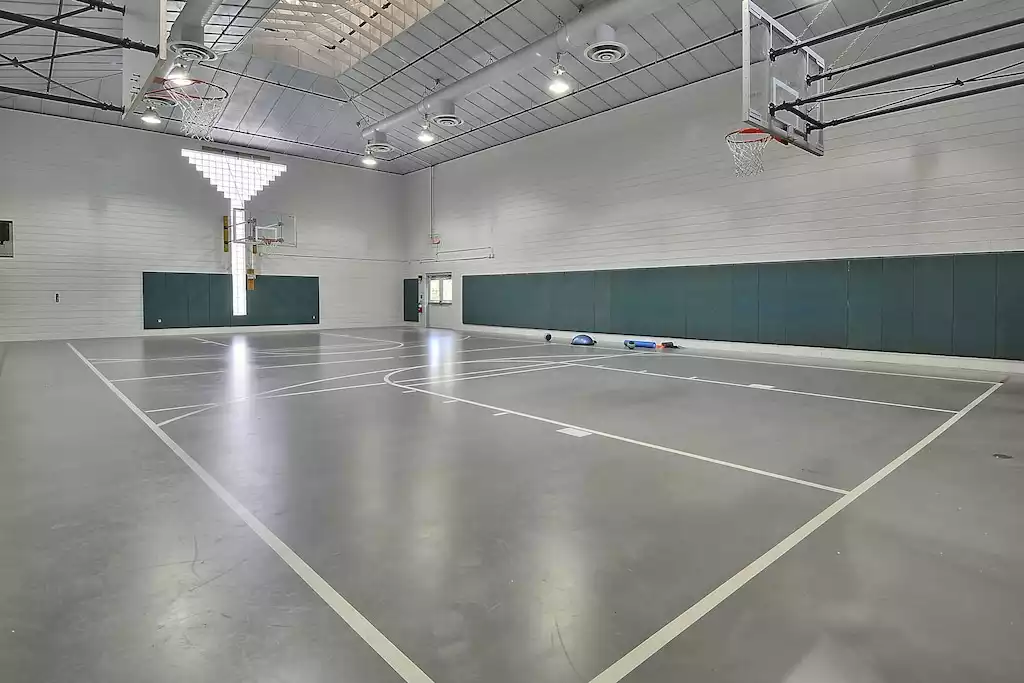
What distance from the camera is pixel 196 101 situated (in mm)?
14492

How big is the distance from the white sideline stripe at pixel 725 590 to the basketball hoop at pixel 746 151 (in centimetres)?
917

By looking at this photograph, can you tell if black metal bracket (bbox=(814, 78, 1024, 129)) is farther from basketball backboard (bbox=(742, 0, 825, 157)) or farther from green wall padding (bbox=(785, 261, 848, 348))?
green wall padding (bbox=(785, 261, 848, 348))

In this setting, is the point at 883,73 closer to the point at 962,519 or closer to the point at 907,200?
the point at 907,200

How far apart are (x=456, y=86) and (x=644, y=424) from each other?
38.2 ft

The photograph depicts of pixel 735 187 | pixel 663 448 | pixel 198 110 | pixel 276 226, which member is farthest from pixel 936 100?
pixel 276 226

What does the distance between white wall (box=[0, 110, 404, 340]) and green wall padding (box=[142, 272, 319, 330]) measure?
33 cm

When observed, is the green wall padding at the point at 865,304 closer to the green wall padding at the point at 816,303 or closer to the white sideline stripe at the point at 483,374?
the green wall padding at the point at 816,303

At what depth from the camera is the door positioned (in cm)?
2470

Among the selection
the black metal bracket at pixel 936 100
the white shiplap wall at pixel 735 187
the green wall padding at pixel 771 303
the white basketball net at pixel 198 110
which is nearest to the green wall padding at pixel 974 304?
the white shiplap wall at pixel 735 187

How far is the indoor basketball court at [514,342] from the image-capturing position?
2.44 meters

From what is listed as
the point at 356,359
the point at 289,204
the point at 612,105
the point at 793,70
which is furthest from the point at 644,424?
the point at 289,204

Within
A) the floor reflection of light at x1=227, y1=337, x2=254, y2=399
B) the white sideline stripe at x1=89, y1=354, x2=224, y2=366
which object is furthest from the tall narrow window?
the white sideline stripe at x1=89, y1=354, x2=224, y2=366

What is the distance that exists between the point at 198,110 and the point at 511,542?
1634 centimetres

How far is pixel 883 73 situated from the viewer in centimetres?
1159
